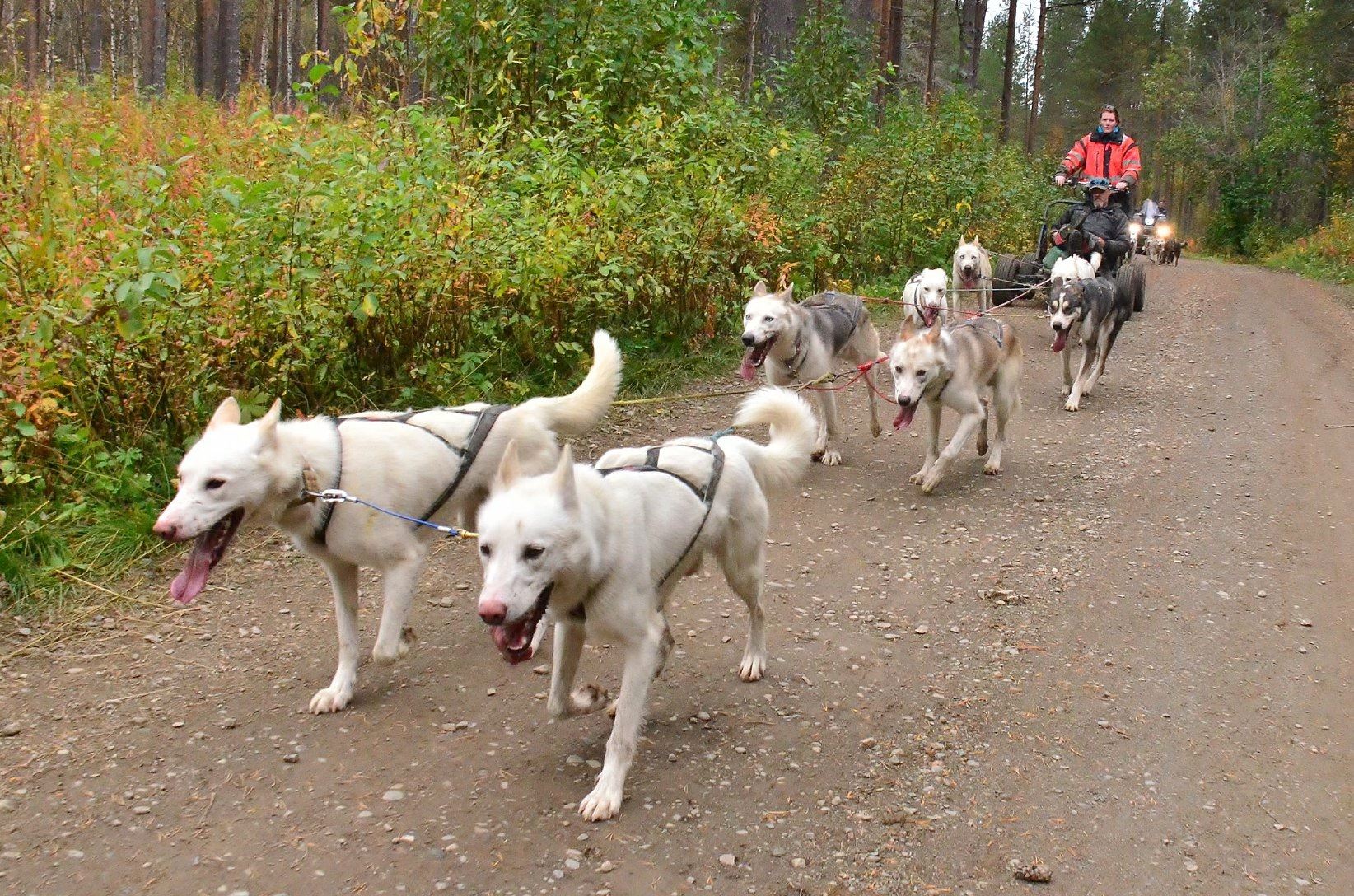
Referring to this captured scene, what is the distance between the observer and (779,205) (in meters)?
11.6

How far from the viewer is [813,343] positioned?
7.36 m

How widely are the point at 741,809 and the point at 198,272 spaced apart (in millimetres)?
3938

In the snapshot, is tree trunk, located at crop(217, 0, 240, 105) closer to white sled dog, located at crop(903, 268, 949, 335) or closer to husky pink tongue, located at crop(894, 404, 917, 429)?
white sled dog, located at crop(903, 268, 949, 335)

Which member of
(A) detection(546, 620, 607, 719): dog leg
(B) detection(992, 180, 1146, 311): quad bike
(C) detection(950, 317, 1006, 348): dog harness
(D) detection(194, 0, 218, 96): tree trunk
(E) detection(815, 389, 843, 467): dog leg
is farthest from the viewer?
(D) detection(194, 0, 218, 96): tree trunk

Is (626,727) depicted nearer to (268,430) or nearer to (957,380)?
(268,430)

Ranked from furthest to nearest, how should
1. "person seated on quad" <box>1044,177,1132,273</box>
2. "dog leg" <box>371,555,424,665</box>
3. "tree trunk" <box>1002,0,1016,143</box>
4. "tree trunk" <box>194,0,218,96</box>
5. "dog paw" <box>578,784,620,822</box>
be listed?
1. "tree trunk" <box>1002,0,1016,143</box>
2. "tree trunk" <box>194,0,218,96</box>
3. "person seated on quad" <box>1044,177,1132,273</box>
4. "dog leg" <box>371,555,424,665</box>
5. "dog paw" <box>578,784,620,822</box>

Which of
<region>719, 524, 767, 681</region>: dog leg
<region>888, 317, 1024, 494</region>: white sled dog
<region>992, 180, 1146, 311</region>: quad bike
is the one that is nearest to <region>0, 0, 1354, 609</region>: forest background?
<region>992, 180, 1146, 311</region>: quad bike

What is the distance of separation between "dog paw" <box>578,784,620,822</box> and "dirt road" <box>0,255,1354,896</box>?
5 centimetres

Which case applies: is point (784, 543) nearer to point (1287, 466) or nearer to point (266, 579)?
point (266, 579)

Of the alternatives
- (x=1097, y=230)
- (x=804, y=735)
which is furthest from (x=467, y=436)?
(x=1097, y=230)

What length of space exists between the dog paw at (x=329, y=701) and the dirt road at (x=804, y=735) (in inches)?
2.5

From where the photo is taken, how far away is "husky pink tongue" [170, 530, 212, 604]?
11.2 feet

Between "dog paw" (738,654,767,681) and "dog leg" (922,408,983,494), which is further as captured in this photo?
"dog leg" (922,408,983,494)

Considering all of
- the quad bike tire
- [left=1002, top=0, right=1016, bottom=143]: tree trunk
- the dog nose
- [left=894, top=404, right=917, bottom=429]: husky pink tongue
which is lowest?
the dog nose
